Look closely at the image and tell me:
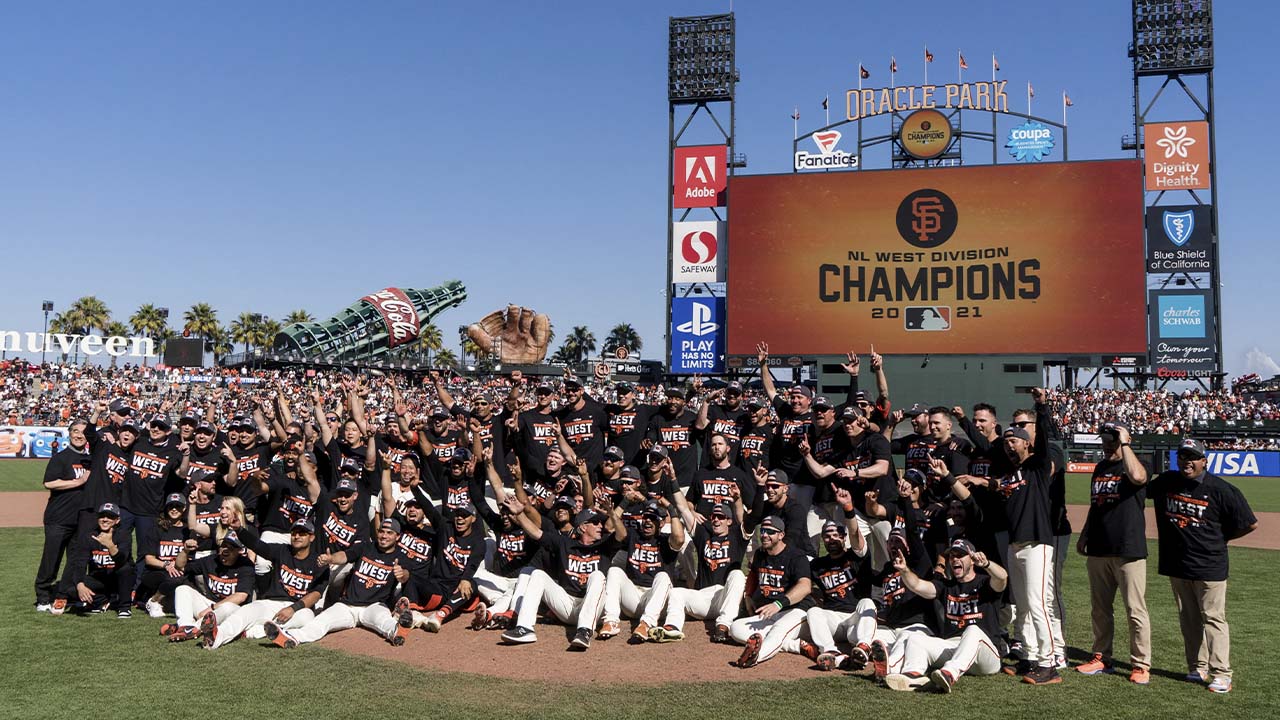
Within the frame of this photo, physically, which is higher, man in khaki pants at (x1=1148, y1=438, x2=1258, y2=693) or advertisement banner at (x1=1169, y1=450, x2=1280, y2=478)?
man in khaki pants at (x1=1148, y1=438, x2=1258, y2=693)

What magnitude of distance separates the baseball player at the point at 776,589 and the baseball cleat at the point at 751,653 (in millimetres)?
261

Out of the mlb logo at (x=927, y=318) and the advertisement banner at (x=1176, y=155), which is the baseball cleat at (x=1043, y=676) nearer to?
the mlb logo at (x=927, y=318)

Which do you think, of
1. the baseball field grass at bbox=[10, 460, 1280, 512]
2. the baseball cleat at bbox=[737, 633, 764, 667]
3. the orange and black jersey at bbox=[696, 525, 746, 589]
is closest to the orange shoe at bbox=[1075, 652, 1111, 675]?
the baseball cleat at bbox=[737, 633, 764, 667]

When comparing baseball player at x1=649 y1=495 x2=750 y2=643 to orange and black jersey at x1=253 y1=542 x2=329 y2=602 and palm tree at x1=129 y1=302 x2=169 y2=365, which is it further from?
palm tree at x1=129 y1=302 x2=169 y2=365

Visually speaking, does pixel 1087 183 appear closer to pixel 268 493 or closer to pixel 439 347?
pixel 268 493

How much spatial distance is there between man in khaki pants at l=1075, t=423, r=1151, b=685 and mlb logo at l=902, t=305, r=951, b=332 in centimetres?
3101

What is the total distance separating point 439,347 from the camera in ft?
335

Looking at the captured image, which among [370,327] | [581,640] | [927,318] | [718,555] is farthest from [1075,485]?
[370,327]

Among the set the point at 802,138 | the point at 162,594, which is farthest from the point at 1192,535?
the point at 802,138

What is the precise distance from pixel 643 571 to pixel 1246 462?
35.1 meters

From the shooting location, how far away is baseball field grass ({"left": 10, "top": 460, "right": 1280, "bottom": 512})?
81.8 ft

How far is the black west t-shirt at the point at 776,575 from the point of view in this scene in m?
8.80

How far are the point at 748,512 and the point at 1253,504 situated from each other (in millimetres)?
21640

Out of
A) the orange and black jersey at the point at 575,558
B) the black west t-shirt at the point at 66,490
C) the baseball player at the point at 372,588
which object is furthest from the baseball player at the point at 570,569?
the black west t-shirt at the point at 66,490
